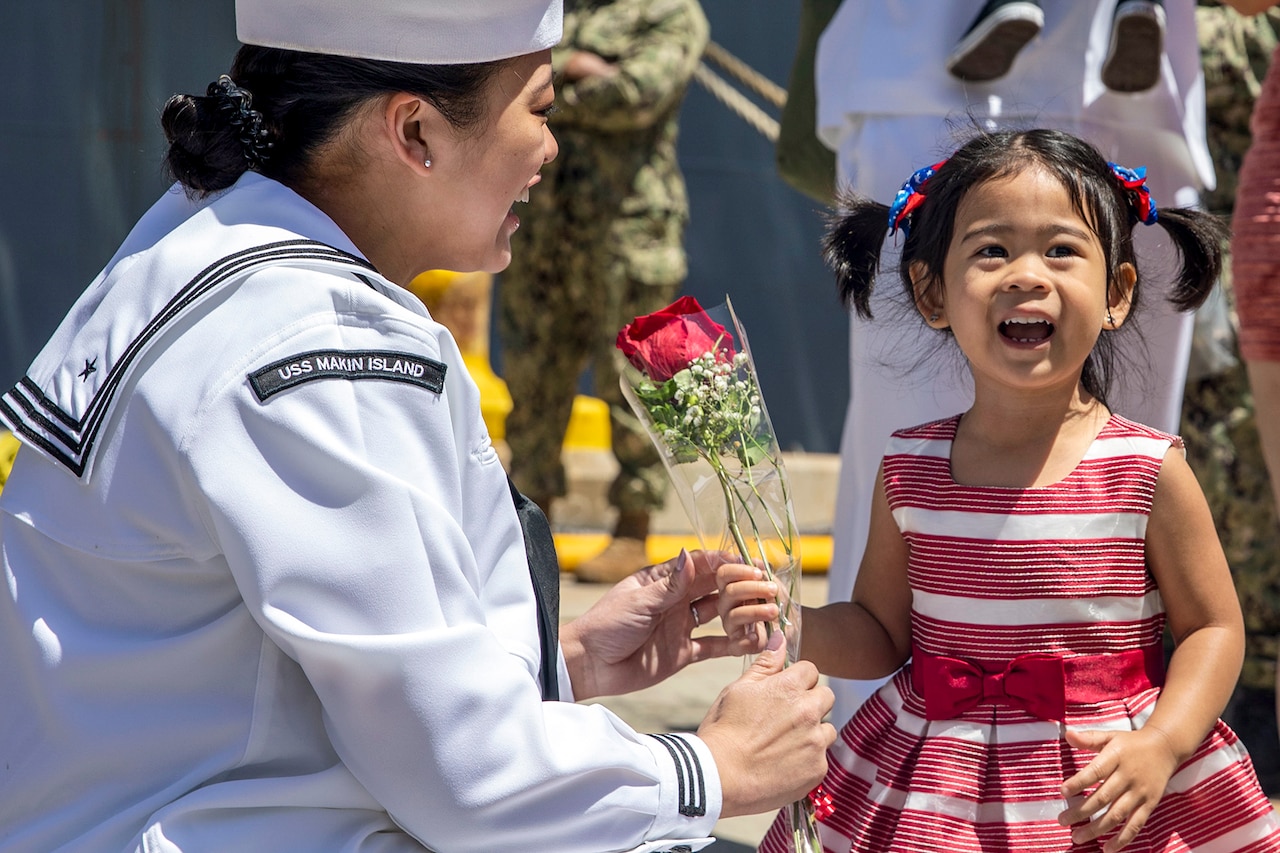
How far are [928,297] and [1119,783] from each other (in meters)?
0.77

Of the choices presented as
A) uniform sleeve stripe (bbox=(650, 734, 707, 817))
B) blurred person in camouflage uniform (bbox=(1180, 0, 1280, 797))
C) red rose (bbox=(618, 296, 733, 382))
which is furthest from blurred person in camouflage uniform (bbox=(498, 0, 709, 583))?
uniform sleeve stripe (bbox=(650, 734, 707, 817))

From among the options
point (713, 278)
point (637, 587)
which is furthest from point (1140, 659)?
point (713, 278)

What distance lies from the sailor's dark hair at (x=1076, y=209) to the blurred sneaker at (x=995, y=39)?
508mm

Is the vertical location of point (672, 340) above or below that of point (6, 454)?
above

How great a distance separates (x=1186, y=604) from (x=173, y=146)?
143 centimetres

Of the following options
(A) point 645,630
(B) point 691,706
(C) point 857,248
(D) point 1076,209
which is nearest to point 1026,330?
(D) point 1076,209

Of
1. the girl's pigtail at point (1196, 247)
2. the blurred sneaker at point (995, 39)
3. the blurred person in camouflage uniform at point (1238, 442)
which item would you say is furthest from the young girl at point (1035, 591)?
the blurred person in camouflage uniform at point (1238, 442)

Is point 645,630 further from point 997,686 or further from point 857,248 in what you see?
point 857,248

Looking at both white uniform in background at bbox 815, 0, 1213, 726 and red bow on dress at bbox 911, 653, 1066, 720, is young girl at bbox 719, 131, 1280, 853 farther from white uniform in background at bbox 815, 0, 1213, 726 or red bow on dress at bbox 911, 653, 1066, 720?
white uniform in background at bbox 815, 0, 1213, 726

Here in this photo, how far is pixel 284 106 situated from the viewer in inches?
63.1

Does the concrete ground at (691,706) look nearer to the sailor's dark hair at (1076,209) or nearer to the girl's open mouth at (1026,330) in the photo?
the sailor's dark hair at (1076,209)

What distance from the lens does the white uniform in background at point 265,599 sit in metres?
1.36

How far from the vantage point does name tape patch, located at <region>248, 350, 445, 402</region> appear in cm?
137

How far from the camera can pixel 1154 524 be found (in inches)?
79.5
